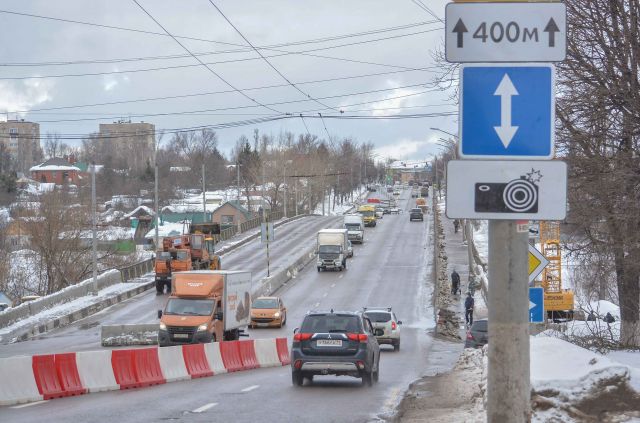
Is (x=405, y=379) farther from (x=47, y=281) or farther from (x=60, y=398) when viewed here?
(x=47, y=281)

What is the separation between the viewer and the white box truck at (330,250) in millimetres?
72438

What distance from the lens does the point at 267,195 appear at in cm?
16000

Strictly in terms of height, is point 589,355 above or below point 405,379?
above

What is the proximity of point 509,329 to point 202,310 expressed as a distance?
1136 inches

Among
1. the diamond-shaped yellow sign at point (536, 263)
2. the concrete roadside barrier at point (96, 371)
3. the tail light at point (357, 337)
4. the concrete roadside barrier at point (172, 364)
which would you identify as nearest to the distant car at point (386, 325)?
the concrete roadside barrier at point (172, 364)

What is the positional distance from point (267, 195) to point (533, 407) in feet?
496

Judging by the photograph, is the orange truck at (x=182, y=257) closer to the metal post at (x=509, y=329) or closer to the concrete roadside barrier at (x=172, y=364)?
the concrete roadside barrier at (x=172, y=364)

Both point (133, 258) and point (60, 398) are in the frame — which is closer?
point (60, 398)

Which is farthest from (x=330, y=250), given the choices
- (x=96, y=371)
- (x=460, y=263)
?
(x=96, y=371)

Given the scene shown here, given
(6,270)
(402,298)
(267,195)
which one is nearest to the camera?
(402,298)

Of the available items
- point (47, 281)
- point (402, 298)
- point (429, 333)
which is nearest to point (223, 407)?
point (429, 333)

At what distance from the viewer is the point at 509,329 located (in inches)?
215

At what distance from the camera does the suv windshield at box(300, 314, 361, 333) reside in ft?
68.4

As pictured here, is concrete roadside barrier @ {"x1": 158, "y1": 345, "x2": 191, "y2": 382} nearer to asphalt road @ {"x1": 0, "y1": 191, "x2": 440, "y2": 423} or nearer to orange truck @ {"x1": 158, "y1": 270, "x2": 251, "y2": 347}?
asphalt road @ {"x1": 0, "y1": 191, "x2": 440, "y2": 423}
